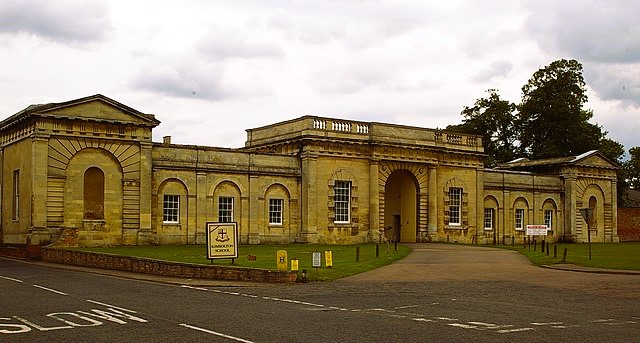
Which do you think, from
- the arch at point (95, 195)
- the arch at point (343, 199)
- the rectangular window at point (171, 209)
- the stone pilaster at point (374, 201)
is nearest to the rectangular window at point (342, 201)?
the arch at point (343, 199)

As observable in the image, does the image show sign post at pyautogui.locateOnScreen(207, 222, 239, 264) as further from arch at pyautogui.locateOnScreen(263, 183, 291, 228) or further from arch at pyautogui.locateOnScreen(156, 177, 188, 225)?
arch at pyautogui.locateOnScreen(263, 183, 291, 228)

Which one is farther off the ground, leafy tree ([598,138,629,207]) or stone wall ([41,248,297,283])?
leafy tree ([598,138,629,207])

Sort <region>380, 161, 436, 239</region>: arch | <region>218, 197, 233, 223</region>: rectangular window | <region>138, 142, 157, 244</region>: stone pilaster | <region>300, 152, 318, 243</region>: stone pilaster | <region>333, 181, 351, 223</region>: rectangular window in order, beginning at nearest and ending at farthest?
<region>138, 142, 157, 244</region>: stone pilaster → <region>218, 197, 233, 223</region>: rectangular window → <region>300, 152, 318, 243</region>: stone pilaster → <region>333, 181, 351, 223</region>: rectangular window → <region>380, 161, 436, 239</region>: arch

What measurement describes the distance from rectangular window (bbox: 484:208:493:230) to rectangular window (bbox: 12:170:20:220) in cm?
3231

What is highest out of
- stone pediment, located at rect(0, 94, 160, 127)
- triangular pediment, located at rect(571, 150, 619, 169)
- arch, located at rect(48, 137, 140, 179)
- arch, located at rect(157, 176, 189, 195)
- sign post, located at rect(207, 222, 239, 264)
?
stone pediment, located at rect(0, 94, 160, 127)

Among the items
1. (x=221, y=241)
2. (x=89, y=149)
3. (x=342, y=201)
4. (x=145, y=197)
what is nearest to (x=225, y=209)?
(x=145, y=197)

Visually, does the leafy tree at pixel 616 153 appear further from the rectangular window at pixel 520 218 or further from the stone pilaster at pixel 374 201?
the stone pilaster at pixel 374 201

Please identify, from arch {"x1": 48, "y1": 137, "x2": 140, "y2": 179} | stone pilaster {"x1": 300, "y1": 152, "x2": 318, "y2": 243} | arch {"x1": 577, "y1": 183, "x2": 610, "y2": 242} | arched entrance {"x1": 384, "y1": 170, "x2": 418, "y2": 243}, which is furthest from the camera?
arch {"x1": 577, "y1": 183, "x2": 610, "y2": 242}

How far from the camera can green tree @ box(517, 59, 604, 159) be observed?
246ft

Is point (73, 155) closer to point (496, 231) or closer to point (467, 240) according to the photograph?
point (467, 240)

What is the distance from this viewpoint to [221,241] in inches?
1104

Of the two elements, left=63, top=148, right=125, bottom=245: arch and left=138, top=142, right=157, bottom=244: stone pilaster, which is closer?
left=63, top=148, right=125, bottom=245: arch

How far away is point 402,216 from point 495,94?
31.2 m

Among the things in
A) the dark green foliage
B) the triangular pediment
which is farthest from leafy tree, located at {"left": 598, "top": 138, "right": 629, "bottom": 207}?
the triangular pediment
